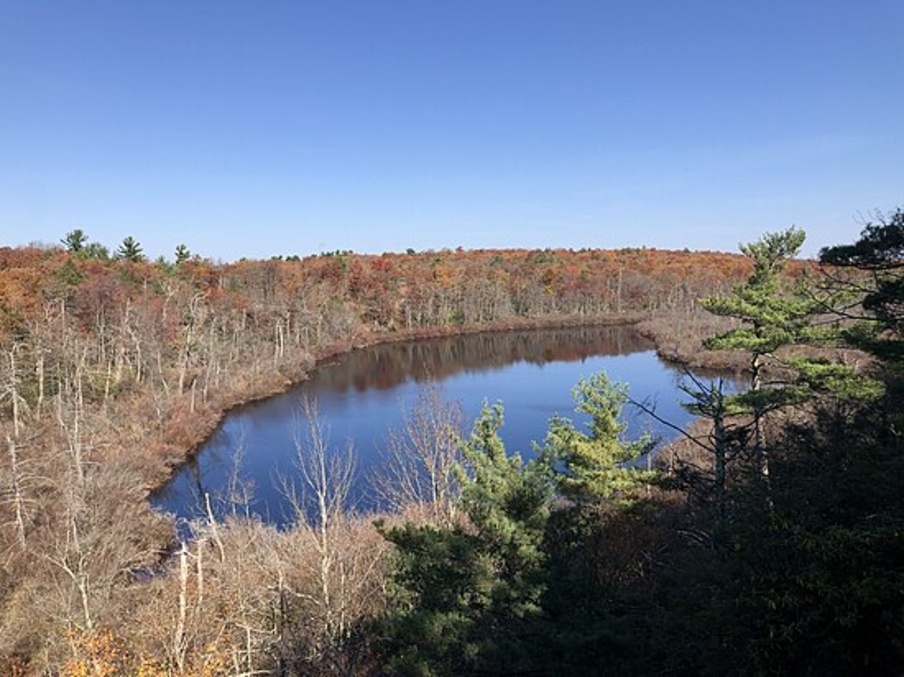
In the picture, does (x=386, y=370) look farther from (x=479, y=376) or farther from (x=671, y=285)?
(x=671, y=285)

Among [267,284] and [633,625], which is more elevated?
[267,284]

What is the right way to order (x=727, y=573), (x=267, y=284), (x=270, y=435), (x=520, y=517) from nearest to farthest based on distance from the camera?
(x=727, y=573), (x=520, y=517), (x=270, y=435), (x=267, y=284)

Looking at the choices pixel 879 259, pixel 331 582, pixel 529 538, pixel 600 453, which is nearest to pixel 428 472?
pixel 331 582

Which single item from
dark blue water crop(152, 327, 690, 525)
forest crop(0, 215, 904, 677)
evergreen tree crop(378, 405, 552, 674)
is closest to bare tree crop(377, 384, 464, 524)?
forest crop(0, 215, 904, 677)

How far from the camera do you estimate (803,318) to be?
16266 mm

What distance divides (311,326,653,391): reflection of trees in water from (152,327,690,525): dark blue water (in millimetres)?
104

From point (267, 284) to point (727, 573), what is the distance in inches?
2754

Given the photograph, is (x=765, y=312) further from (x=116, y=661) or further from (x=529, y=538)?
(x=116, y=661)

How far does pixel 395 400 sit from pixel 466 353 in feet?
72.5

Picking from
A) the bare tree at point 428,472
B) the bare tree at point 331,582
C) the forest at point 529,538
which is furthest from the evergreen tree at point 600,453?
the bare tree at point 331,582

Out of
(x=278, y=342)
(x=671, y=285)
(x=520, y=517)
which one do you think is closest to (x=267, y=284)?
(x=278, y=342)

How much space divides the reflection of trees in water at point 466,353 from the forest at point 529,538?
16.0 m

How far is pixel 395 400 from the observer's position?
42375 millimetres

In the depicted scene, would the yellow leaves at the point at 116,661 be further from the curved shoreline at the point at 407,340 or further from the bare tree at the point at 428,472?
the curved shoreline at the point at 407,340
